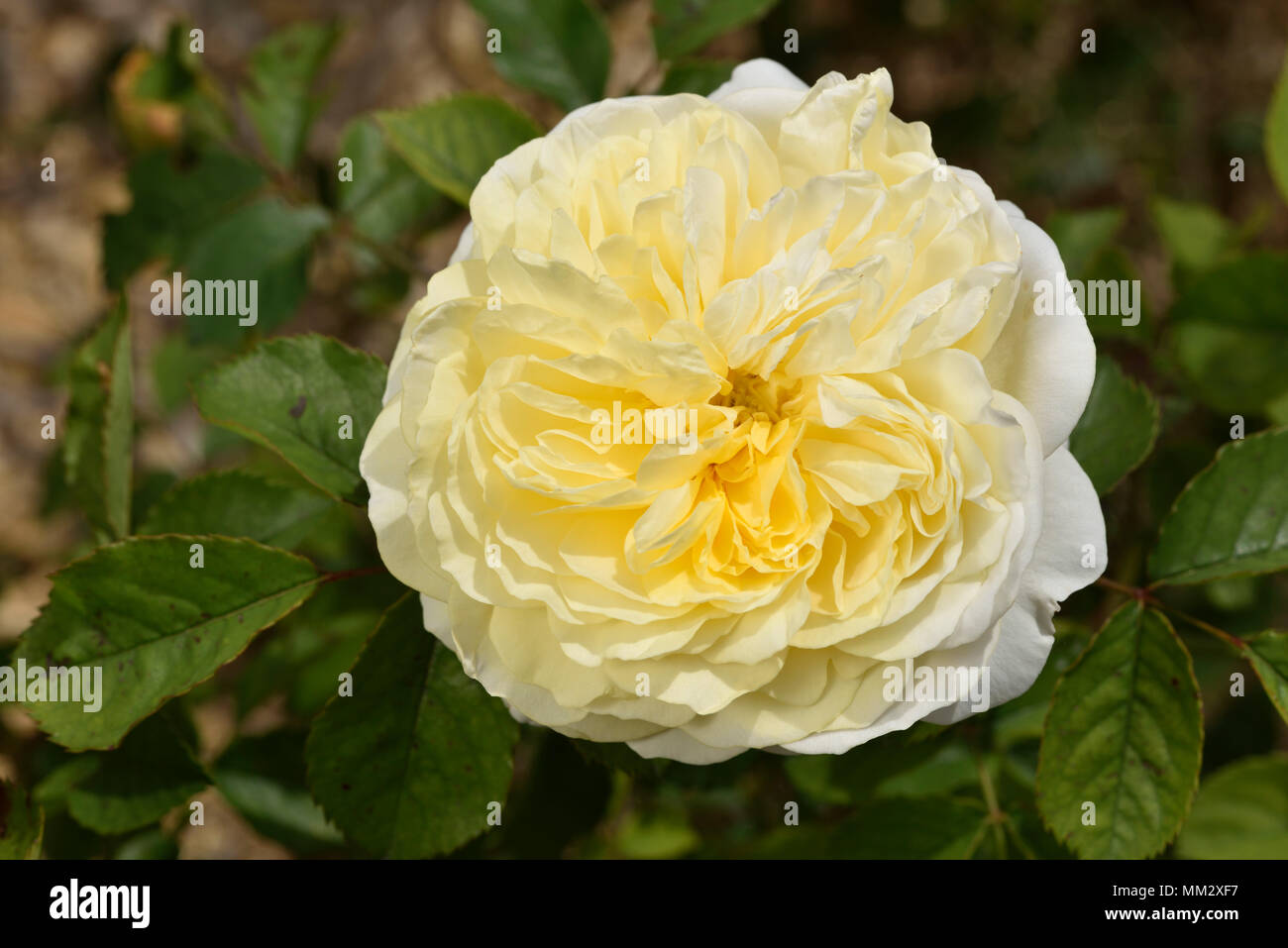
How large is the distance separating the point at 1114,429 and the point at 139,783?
1345 mm

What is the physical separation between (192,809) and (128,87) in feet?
4.54

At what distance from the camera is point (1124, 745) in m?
1.20

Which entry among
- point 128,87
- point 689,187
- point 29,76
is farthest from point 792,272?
point 29,76

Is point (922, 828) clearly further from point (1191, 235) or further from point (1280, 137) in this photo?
point (1191, 235)

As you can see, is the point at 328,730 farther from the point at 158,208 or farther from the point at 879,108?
the point at 158,208

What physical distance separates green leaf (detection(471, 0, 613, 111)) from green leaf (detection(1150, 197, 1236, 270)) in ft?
3.94

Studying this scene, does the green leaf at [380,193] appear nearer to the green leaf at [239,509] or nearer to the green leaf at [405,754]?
the green leaf at [239,509]

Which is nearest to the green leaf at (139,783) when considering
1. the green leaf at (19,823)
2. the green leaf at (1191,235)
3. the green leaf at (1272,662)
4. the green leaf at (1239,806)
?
the green leaf at (19,823)

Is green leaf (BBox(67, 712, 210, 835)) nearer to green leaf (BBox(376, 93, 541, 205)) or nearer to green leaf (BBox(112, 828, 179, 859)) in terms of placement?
green leaf (BBox(112, 828, 179, 859))

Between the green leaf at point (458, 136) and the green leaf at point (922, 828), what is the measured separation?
3.31ft

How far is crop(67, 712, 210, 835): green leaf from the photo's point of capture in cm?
133

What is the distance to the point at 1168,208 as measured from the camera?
207 cm

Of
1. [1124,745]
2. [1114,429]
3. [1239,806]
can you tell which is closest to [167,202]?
[1114,429]

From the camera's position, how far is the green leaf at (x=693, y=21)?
4.90 ft
